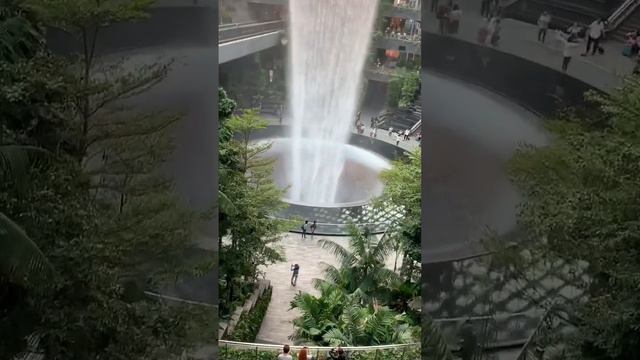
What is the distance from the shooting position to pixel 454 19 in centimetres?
882

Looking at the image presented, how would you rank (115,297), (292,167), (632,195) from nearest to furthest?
(632,195), (115,297), (292,167)

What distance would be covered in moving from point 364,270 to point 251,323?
2903mm

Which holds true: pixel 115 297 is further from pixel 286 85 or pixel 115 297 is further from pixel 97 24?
pixel 286 85

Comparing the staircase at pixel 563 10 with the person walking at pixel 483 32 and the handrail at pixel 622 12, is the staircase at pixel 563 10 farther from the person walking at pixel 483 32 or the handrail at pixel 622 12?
the person walking at pixel 483 32

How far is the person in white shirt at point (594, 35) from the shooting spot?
8367 mm

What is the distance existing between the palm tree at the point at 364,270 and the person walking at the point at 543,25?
338 inches

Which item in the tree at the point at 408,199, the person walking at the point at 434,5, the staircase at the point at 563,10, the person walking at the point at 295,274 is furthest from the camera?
the person walking at the point at 295,274

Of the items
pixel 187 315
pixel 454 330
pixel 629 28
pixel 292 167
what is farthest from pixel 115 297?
pixel 292 167

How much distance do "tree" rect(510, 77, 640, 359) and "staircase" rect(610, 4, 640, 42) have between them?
28.4 inches

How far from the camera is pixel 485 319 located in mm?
9039

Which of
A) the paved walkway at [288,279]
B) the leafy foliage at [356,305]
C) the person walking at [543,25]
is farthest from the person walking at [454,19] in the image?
the paved walkway at [288,279]

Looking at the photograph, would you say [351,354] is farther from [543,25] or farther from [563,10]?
[563,10]

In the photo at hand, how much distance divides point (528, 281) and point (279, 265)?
11910 millimetres

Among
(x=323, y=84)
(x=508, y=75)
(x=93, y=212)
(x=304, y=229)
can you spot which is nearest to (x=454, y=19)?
(x=508, y=75)
